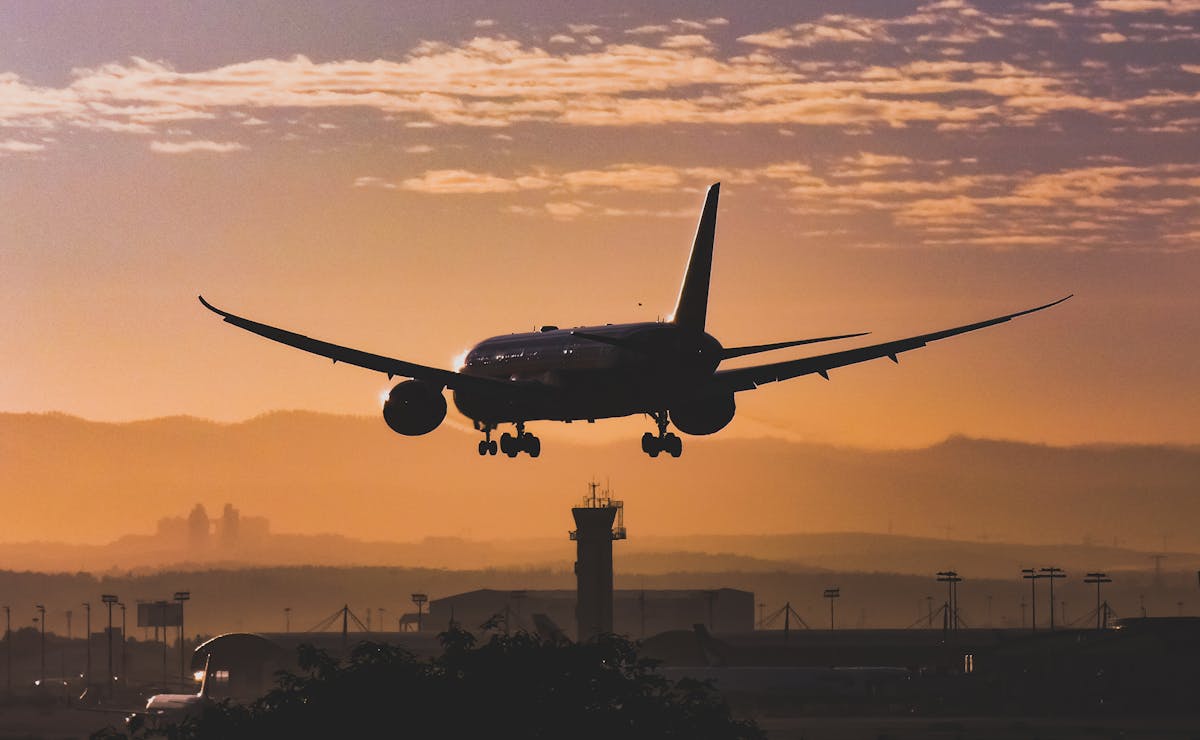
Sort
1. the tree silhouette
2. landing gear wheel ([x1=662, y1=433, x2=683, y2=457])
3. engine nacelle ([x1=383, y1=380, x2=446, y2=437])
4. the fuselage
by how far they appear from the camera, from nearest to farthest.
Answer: the tree silhouette
the fuselage
landing gear wheel ([x1=662, y1=433, x2=683, y2=457])
engine nacelle ([x1=383, y1=380, x2=446, y2=437])

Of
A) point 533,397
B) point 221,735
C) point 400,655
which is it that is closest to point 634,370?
Result: point 533,397

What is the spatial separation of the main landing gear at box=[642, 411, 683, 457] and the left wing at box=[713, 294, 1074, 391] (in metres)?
3.46

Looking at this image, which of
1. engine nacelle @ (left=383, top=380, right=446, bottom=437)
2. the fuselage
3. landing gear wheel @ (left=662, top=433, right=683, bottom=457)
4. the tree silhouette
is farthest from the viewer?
engine nacelle @ (left=383, top=380, right=446, bottom=437)

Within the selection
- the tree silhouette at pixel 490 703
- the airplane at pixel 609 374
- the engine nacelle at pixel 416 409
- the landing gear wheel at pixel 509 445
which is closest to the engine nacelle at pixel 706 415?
the airplane at pixel 609 374

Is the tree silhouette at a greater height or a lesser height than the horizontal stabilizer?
lesser

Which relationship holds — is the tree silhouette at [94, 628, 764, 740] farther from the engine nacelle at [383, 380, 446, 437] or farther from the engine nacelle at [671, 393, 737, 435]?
the engine nacelle at [383, 380, 446, 437]

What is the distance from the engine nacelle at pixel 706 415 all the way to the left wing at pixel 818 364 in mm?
1340

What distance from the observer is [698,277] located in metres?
92.3

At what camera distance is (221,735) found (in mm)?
63938

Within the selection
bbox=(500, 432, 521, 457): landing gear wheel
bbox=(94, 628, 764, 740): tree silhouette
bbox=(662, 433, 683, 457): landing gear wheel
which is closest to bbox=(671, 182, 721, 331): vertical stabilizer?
bbox=(662, 433, 683, 457): landing gear wheel

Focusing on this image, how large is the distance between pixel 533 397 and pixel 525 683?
105 feet

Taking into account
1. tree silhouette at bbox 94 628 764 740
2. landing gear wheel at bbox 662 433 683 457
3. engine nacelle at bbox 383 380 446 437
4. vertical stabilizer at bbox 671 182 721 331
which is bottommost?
tree silhouette at bbox 94 628 764 740

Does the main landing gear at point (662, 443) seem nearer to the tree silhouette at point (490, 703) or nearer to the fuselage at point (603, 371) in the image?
the fuselage at point (603, 371)

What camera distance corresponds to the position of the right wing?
90.4 m
